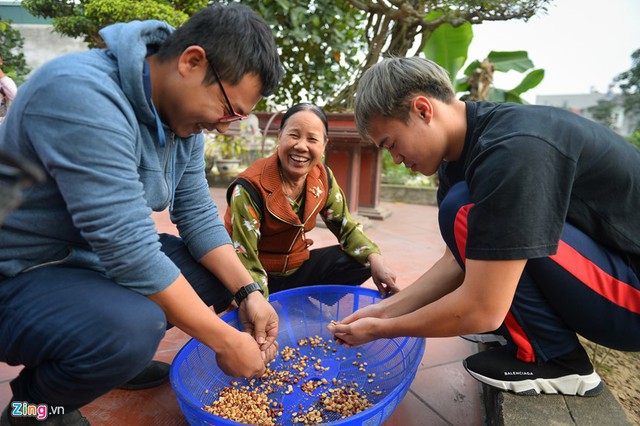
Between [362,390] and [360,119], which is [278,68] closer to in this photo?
[360,119]

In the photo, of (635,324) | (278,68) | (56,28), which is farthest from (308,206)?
(56,28)

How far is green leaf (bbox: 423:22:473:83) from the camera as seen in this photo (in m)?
4.32

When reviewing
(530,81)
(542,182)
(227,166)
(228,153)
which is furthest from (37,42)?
(542,182)

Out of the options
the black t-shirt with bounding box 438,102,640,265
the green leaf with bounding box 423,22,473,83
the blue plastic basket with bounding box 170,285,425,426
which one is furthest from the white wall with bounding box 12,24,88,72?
the black t-shirt with bounding box 438,102,640,265

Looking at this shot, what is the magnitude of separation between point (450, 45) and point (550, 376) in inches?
158

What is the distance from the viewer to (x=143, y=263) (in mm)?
874

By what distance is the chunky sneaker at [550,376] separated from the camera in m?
1.12

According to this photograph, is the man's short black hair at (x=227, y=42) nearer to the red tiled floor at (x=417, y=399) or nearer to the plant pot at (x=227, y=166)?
the red tiled floor at (x=417, y=399)

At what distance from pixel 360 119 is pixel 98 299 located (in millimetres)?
774

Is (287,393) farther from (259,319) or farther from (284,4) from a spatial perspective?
(284,4)

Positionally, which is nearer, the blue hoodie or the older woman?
the blue hoodie

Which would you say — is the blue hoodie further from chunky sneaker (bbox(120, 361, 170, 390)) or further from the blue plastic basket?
chunky sneaker (bbox(120, 361, 170, 390))

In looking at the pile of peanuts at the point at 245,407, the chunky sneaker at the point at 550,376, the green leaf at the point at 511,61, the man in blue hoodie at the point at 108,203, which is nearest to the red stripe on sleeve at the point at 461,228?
the chunky sneaker at the point at 550,376

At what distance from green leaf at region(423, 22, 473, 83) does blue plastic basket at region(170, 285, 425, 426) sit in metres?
3.50
